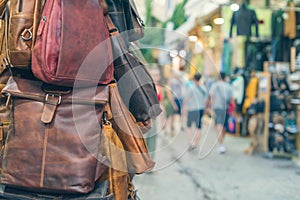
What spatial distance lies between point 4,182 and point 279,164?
4.51 meters

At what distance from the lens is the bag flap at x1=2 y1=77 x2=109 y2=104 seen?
1.04 m

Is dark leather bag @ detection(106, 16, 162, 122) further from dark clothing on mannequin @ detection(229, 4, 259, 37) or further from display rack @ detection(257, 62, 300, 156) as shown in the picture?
display rack @ detection(257, 62, 300, 156)

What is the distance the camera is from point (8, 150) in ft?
3.46

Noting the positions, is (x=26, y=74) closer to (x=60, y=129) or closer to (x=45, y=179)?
(x=60, y=129)

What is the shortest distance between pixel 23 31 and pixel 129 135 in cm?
44

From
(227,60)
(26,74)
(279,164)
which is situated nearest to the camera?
(26,74)

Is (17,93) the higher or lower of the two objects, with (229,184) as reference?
higher

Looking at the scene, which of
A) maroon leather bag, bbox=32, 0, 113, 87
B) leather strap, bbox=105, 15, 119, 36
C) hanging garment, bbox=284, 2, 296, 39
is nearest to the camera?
maroon leather bag, bbox=32, 0, 113, 87

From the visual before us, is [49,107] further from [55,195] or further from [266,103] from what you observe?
[266,103]

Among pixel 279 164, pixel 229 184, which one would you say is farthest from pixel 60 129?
pixel 279 164

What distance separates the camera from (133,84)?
3.76 ft

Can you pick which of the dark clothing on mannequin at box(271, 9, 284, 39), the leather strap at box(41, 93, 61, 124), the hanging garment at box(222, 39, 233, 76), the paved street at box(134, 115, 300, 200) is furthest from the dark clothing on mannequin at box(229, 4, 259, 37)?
the leather strap at box(41, 93, 61, 124)

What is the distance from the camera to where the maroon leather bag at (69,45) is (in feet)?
3.26

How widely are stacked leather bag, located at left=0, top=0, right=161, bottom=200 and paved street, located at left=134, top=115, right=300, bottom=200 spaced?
57.5 inches
